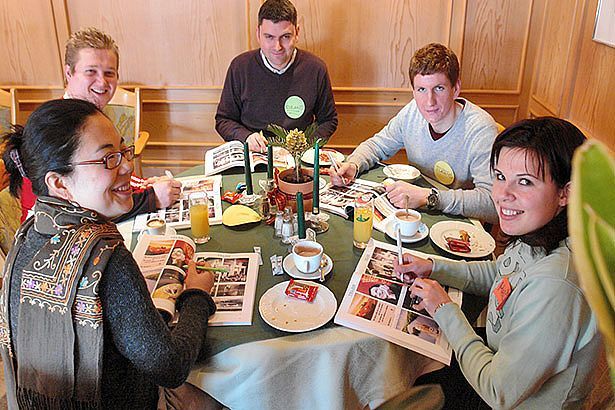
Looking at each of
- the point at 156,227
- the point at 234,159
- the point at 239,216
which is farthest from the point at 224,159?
the point at 156,227

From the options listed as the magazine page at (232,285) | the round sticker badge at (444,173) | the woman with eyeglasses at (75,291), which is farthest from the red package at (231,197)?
the round sticker badge at (444,173)

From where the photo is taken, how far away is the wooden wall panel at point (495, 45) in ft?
9.77

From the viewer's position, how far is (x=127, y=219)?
1.71m

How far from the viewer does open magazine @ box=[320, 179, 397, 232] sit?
1735mm

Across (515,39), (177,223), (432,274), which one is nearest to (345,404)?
(432,274)

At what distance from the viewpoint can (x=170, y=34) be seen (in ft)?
10.5

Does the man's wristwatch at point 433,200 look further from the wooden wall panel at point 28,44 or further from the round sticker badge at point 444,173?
the wooden wall panel at point 28,44

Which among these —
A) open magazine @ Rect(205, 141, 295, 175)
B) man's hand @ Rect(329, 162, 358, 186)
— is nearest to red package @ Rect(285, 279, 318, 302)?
man's hand @ Rect(329, 162, 358, 186)

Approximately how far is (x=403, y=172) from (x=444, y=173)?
0.57 ft

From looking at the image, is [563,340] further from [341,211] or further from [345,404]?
[341,211]

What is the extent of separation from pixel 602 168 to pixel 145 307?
89 cm

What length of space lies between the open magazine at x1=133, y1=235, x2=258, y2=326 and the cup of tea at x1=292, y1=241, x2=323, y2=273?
0.13m

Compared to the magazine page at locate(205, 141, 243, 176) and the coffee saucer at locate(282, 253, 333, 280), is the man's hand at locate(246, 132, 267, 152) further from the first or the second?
the coffee saucer at locate(282, 253, 333, 280)

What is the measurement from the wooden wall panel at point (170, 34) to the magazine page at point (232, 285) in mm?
2098
